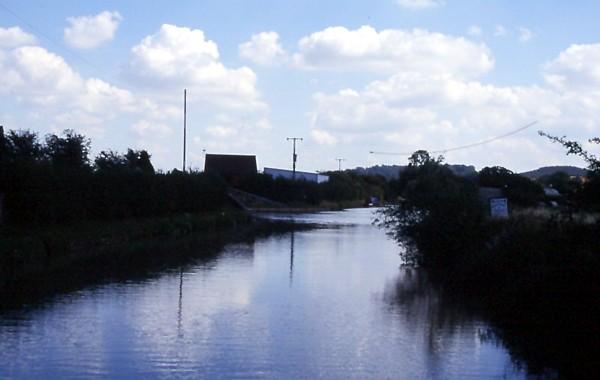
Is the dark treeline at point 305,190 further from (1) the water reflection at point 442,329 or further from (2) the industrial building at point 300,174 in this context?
(1) the water reflection at point 442,329

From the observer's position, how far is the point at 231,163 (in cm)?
12106

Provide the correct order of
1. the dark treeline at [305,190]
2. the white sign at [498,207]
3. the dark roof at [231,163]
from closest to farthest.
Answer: the white sign at [498,207], the dark treeline at [305,190], the dark roof at [231,163]

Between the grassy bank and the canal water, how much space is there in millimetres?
1651

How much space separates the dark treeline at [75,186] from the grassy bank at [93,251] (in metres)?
1.27

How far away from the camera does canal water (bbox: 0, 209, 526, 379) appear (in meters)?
12.8

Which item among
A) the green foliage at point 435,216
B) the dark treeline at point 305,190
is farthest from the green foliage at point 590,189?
the dark treeline at point 305,190

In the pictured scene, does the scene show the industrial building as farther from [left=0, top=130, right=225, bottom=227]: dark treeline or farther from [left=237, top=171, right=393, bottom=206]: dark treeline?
[left=0, top=130, right=225, bottom=227]: dark treeline

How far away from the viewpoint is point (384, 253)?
126 feet

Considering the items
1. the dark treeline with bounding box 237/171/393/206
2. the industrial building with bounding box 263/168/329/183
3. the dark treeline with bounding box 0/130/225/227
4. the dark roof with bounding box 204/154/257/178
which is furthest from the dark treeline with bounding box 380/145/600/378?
the industrial building with bounding box 263/168/329/183

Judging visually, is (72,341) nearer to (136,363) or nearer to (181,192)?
(136,363)

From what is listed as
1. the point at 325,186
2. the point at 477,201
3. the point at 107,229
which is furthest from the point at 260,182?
the point at 477,201

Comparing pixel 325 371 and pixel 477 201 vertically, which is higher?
pixel 477 201

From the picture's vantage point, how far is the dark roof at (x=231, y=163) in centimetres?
11862

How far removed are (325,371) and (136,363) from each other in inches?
105
